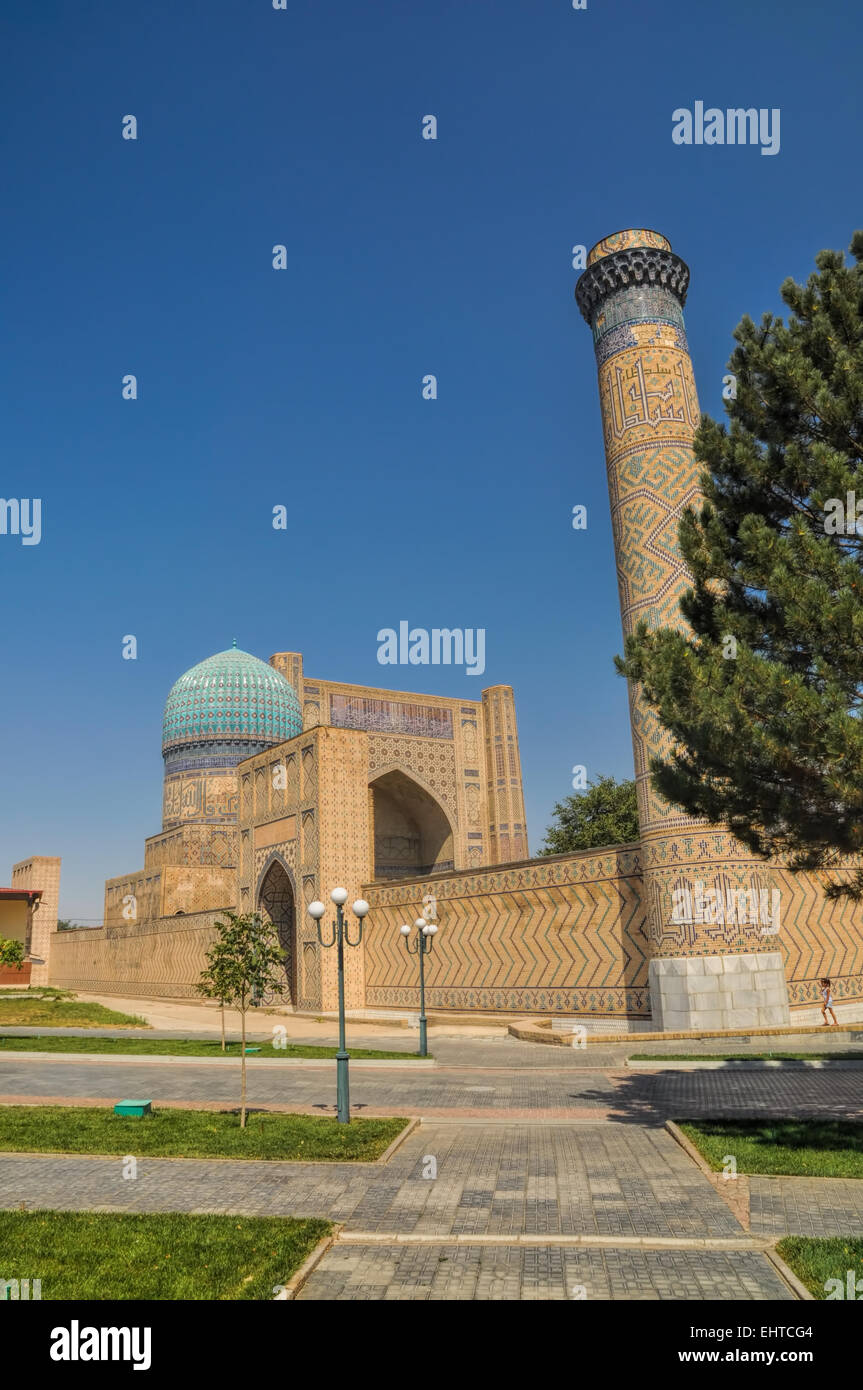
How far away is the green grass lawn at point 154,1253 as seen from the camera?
4.30m

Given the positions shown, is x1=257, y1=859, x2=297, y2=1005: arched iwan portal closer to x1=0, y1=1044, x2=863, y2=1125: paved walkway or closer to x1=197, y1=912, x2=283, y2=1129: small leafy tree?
x1=0, y1=1044, x2=863, y2=1125: paved walkway

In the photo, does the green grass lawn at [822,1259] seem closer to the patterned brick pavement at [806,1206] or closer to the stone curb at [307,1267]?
the patterned brick pavement at [806,1206]

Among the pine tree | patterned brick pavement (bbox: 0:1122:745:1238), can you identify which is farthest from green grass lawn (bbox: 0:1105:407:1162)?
the pine tree

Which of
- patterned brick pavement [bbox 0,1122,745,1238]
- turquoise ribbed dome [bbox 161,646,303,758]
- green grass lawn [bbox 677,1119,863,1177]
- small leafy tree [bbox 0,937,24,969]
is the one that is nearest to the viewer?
patterned brick pavement [bbox 0,1122,745,1238]

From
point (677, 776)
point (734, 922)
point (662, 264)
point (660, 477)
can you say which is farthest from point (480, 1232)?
point (662, 264)

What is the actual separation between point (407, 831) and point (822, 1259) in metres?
32.0

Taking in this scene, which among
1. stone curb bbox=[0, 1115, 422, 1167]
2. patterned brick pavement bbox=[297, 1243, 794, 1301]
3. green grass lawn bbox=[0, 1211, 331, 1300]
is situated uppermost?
green grass lawn bbox=[0, 1211, 331, 1300]

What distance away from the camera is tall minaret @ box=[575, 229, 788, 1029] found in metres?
14.4

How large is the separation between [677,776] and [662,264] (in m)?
12.5

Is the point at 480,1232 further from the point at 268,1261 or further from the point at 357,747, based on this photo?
the point at 357,747

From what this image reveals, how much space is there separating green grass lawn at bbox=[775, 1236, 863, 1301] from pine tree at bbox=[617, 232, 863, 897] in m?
2.52

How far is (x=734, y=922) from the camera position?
47.5 ft

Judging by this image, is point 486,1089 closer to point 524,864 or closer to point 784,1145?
point 784,1145
